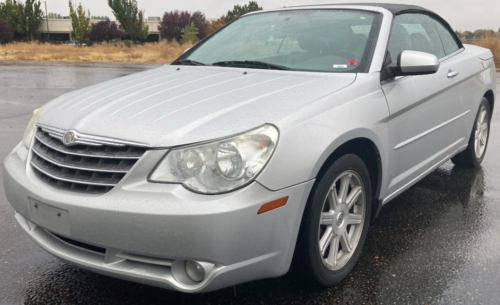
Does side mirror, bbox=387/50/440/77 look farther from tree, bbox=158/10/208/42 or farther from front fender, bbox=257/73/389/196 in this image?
tree, bbox=158/10/208/42

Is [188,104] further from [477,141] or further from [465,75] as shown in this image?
[477,141]

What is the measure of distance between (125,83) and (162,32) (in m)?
67.8

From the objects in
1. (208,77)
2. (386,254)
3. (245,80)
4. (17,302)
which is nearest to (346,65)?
(245,80)

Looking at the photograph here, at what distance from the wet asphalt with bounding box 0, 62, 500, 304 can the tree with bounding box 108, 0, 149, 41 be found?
5646 cm

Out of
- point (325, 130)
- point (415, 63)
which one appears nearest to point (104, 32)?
point (415, 63)

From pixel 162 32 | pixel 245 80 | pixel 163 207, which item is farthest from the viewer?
pixel 162 32

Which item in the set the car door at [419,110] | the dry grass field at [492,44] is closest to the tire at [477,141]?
the car door at [419,110]

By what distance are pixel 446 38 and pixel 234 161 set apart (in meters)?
3.14

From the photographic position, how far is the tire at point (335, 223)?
94.8 inches

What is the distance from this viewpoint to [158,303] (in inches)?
99.8

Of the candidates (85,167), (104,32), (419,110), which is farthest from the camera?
(104,32)

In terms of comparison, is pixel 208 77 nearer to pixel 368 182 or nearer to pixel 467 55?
pixel 368 182

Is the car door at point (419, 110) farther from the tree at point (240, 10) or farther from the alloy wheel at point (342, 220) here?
the tree at point (240, 10)

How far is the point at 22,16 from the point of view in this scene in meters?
58.6
